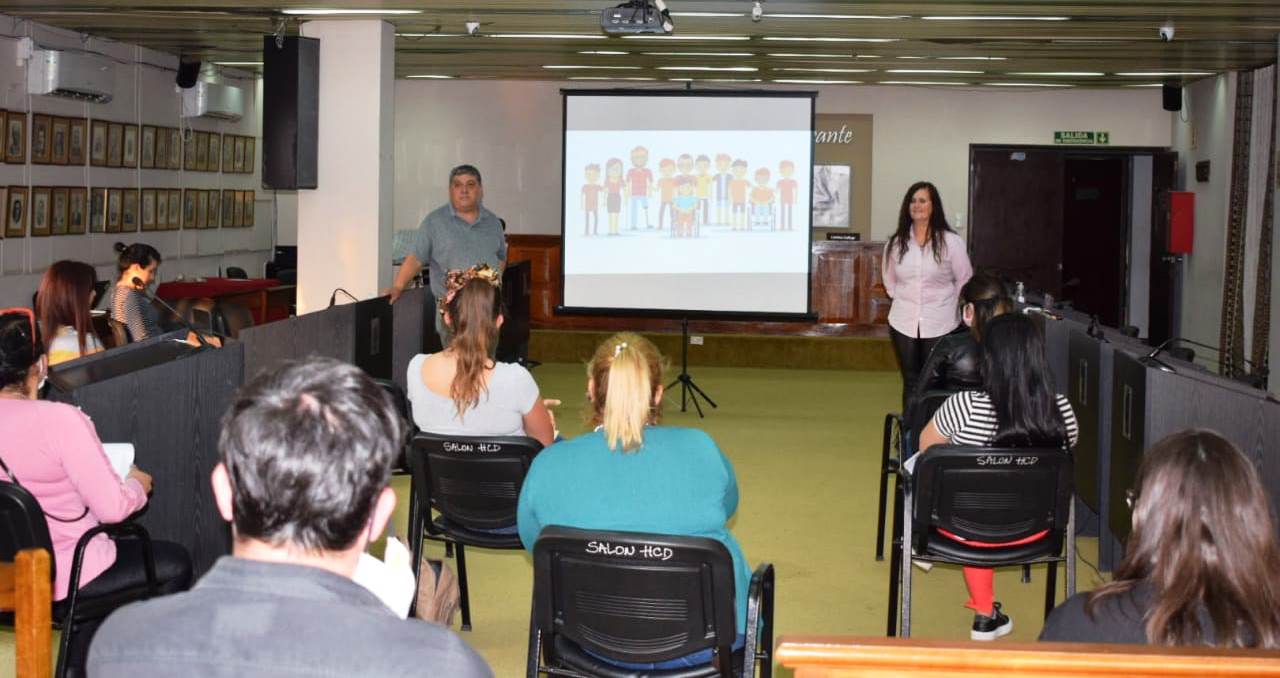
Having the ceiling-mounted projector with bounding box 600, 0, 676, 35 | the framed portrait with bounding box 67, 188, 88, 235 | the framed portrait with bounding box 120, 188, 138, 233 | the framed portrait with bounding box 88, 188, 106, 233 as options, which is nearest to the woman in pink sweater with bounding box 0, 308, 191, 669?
the ceiling-mounted projector with bounding box 600, 0, 676, 35

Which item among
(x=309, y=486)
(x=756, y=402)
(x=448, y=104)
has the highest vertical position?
(x=448, y=104)

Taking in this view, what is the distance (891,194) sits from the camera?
13.6 meters

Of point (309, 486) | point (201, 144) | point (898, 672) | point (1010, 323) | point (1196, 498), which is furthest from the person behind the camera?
point (201, 144)

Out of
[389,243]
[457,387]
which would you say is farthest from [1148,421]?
[389,243]

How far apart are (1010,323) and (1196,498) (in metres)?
2.15

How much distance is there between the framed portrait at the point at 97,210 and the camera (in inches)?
410

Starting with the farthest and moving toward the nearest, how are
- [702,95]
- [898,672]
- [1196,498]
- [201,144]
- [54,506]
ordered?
[201,144] → [702,95] → [54,506] → [1196,498] → [898,672]

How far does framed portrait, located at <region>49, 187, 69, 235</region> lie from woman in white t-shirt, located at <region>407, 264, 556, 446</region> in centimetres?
635

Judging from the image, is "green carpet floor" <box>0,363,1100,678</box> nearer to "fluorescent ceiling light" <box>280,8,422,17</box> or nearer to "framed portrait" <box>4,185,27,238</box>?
"fluorescent ceiling light" <box>280,8,422,17</box>

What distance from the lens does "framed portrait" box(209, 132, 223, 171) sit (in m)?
12.5

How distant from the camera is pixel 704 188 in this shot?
9.79 meters

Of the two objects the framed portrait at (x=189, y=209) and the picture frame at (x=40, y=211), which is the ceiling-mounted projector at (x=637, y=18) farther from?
the framed portrait at (x=189, y=209)

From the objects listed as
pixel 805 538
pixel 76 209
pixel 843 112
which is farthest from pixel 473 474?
pixel 843 112

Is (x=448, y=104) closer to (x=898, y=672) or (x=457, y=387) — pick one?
(x=457, y=387)
